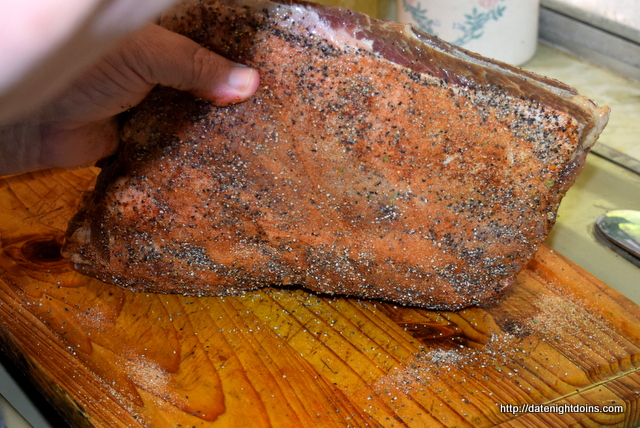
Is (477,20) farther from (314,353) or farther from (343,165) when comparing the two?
(314,353)

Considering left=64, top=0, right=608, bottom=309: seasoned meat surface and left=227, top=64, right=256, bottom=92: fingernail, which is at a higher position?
left=227, top=64, right=256, bottom=92: fingernail

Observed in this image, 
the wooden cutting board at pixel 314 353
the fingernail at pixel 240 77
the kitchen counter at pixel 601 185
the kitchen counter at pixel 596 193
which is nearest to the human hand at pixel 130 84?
the fingernail at pixel 240 77

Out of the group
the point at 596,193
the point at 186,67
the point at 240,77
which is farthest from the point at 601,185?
the point at 186,67

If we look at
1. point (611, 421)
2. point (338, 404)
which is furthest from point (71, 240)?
point (611, 421)

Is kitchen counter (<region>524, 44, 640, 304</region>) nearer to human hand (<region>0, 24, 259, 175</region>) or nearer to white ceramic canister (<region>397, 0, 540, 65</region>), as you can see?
white ceramic canister (<region>397, 0, 540, 65</region>)

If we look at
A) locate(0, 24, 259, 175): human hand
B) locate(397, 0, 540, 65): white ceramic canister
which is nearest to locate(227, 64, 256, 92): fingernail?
locate(0, 24, 259, 175): human hand

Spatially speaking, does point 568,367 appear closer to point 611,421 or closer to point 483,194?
point 611,421
